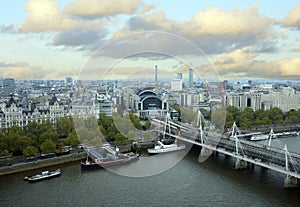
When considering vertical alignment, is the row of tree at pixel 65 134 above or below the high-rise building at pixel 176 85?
below

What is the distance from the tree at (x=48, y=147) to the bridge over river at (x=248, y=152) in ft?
13.0

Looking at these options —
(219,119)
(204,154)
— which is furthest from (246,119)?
(204,154)

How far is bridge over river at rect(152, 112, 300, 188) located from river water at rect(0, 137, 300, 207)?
0.32 metres

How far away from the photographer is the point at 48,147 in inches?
319

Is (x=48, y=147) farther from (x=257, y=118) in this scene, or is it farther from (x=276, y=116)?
(x=276, y=116)

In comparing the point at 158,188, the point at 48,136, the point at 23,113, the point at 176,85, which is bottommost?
the point at 158,188

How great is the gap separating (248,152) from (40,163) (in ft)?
17.4

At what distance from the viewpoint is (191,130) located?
1052 cm

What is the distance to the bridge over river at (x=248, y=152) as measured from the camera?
6230mm

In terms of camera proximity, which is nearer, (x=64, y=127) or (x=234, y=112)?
(x=64, y=127)

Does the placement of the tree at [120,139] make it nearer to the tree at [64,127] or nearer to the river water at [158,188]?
the river water at [158,188]

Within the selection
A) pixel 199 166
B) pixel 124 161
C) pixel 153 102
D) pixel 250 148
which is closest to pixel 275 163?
pixel 250 148

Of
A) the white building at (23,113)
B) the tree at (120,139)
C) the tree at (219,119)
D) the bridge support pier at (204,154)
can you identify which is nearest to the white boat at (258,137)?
the tree at (219,119)

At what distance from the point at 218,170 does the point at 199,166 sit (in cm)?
53
